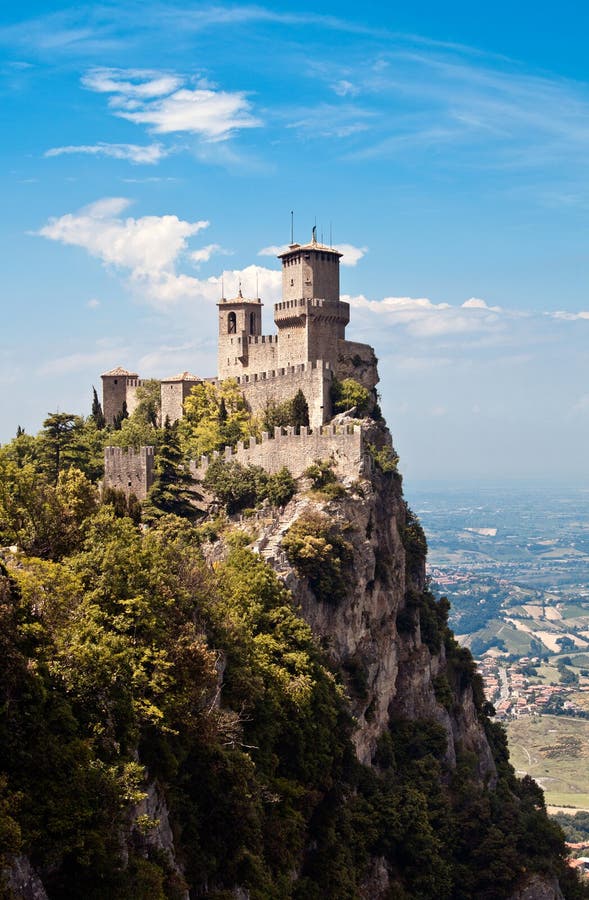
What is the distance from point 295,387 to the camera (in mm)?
62156

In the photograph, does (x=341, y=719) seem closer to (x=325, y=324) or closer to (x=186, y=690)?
(x=186, y=690)

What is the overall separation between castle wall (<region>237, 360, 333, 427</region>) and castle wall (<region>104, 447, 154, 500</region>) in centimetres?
986

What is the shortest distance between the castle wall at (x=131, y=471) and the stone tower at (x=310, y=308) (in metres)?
14.0

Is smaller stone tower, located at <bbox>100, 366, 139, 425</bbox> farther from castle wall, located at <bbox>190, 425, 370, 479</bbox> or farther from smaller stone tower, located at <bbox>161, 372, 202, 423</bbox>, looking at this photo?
castle wall, located at <bbox>190, 425, 370, 479</bbox>

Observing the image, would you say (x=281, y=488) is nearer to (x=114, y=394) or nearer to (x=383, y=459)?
(x=383, y=459)

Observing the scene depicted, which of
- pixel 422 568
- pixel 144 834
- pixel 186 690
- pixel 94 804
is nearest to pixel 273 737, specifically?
pixel 186 690

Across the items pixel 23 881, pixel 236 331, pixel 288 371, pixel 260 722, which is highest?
pixel 236 331

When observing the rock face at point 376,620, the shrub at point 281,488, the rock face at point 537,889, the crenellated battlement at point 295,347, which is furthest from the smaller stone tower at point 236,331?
the rock face at point 537,889

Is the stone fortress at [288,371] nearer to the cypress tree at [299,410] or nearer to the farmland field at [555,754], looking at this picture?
the cypress tree at [299,410]

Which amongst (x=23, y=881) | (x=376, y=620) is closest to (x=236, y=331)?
(x=376, y=620)

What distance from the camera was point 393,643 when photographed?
56.0 meters

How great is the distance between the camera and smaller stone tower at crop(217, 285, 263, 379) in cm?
7094

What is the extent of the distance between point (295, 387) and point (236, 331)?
37.4ft

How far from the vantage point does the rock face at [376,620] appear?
47938 mm
